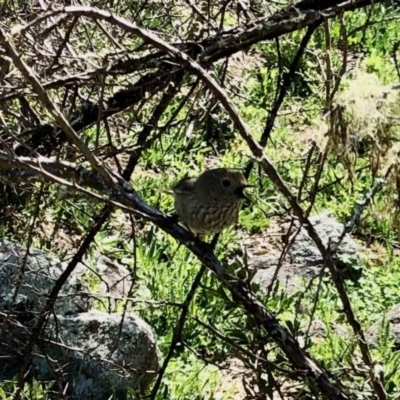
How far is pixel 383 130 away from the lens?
7.31ft

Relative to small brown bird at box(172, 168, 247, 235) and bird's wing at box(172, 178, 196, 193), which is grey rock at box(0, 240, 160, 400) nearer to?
bird's wing at box(172, 178, 196, 193)

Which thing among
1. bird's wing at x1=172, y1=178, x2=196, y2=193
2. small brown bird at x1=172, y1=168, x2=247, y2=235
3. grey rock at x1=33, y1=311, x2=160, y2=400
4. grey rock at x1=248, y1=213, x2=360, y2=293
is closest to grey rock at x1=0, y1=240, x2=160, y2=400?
grey rock at x1=33, y1=311, x2=160, y2=400

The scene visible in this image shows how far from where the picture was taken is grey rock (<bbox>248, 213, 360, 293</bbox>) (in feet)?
19.0

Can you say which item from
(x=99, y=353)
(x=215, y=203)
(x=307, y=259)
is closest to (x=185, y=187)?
(x=215, y=203)

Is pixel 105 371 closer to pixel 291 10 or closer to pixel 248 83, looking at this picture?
pixel 291 10

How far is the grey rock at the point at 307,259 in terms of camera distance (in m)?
5.79

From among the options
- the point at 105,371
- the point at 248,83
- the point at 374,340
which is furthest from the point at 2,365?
the point at 248,83

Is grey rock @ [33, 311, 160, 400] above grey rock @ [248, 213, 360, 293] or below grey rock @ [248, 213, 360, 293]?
below

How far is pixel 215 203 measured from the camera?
12.2ft

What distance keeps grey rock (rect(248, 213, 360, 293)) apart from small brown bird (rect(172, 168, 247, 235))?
1.93m

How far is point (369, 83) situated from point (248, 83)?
527cm

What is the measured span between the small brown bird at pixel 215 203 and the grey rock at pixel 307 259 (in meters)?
1.93

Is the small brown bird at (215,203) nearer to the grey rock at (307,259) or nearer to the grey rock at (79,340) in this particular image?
the grey rock at (79,340)

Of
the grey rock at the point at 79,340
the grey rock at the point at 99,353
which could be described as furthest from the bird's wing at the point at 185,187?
the grey rock at the point at 99,353
